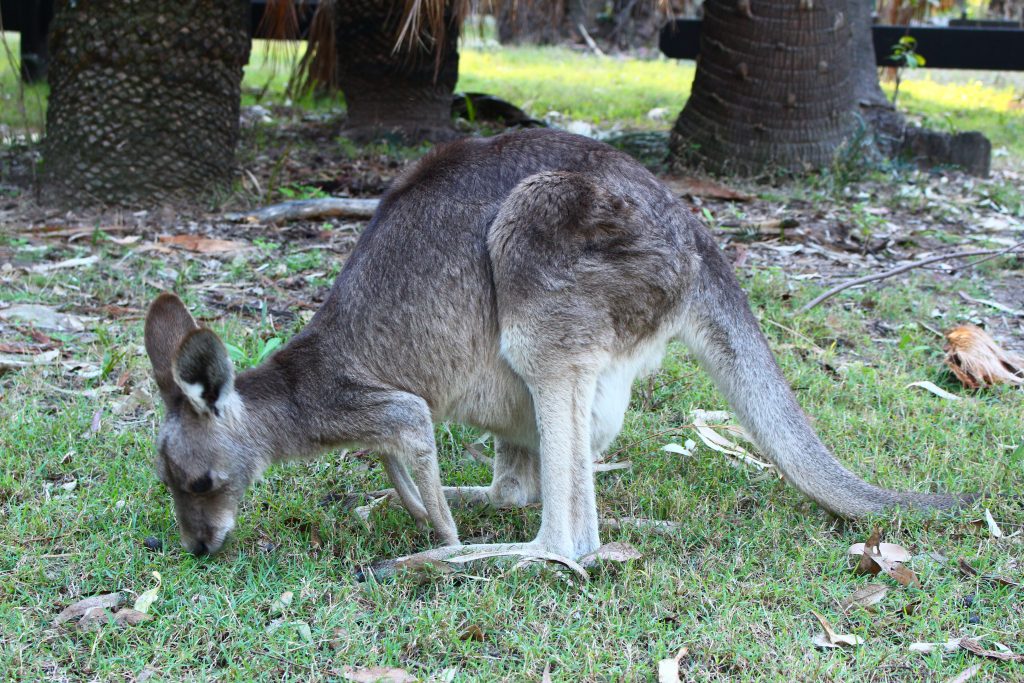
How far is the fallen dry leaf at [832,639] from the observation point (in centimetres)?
236

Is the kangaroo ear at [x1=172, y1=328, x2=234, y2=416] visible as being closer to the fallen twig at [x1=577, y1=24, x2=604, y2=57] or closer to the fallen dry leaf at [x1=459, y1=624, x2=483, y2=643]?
the fallen dry leaf at [x1=459, y1=624, x2=483, y2=643]

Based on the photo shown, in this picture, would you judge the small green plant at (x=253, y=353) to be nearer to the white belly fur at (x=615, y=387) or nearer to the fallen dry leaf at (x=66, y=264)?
the fallen dry leaf at (x=66, y=264)

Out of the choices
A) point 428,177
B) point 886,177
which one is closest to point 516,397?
point 428,177

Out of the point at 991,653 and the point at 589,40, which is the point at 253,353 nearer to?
the point at 991,653

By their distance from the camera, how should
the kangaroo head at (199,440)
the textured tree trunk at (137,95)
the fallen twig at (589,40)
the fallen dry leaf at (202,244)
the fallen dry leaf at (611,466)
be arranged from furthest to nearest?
the fallen twig at (589,40)
the textured tree trunk at (137,95)
the fallen dry leaf at (202,244)
the fallen dry leaf at (611,466)
the kangaroo head at (199,440)

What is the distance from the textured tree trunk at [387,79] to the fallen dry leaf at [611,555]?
471 cm

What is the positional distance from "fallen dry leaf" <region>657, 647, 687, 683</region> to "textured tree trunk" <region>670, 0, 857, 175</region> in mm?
4322

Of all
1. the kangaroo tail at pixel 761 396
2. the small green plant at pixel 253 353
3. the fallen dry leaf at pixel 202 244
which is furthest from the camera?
the fallen dry leaf at pixel 202 244

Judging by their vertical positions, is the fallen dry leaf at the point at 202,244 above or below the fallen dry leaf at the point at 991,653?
above

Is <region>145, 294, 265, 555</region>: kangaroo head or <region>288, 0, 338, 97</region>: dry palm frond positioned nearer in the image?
<region>145, 294, 265, 555</region>: kangaroo head

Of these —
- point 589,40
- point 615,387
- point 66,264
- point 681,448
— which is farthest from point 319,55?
point 589,40

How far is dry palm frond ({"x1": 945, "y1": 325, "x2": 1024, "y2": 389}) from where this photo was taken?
3732 mm

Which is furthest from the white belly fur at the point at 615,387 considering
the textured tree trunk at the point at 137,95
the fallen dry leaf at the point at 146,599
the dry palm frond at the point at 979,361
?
the textured tree trunk at the point at 137,95

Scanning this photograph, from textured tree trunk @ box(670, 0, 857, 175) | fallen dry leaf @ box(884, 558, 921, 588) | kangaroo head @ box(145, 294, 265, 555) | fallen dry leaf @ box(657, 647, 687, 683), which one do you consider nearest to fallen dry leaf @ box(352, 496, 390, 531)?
kangaroo head @ box(145, 294, 265, 555)
